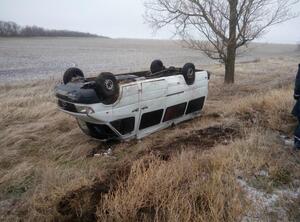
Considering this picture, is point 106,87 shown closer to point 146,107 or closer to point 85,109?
point 85,109

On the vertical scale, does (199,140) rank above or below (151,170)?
below

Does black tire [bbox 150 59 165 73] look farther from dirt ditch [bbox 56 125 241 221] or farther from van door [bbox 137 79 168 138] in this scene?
dirt ditch [bbox 56 125 241 221]

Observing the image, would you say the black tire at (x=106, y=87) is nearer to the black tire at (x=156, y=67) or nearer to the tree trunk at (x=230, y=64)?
the black tire at (x=156, y=67)

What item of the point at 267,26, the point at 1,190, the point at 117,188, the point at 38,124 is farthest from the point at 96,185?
the point at 267,26

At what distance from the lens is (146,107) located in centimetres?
597

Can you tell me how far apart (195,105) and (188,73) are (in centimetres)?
90

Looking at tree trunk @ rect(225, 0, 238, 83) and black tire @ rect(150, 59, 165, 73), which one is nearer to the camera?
black tire @ rect(150, 59, 165, 73)

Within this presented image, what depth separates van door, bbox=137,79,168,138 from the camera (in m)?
5.87

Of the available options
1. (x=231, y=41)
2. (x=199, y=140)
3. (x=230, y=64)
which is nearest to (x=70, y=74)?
(x=199, y=140)

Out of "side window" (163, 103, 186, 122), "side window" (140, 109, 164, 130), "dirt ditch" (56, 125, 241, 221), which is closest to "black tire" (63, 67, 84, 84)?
"side window" (140, 109, 164, 130)

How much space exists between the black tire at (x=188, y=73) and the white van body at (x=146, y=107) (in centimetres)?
10

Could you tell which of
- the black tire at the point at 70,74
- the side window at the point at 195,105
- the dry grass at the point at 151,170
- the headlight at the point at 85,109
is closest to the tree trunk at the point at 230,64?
the dry grass at the point at 151,170

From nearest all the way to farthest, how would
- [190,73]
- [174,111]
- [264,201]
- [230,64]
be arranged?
[264,201] < [174,111] < [190,73] < [230,64]

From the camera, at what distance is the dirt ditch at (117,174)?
3.38 metres
